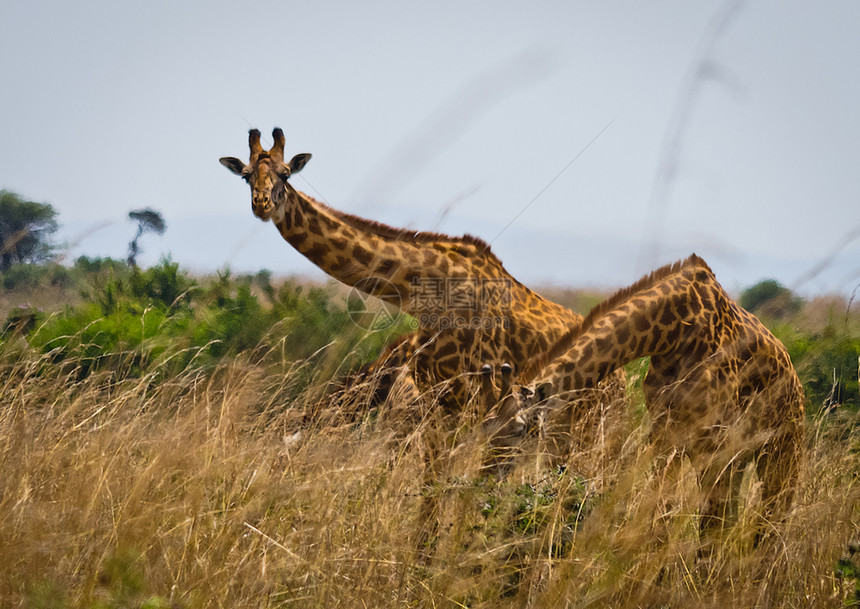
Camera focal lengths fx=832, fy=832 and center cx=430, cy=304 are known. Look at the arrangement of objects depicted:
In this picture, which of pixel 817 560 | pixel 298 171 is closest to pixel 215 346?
pixel 298 171

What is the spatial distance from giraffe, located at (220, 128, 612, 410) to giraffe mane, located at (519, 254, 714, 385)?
2.88 ft

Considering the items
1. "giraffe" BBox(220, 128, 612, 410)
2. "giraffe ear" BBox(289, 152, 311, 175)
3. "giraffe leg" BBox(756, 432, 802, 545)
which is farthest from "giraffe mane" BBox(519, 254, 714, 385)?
"giraffe ear" BBox(289, 152, 311, 175)

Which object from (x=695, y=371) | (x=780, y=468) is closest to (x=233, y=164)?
(x=695, y=371)

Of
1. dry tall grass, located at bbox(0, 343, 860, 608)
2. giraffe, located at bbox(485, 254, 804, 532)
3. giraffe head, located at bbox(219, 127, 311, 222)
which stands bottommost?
dry tall grass, located at bbox(0, 343, 860, 608)

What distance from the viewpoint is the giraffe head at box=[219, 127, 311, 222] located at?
5340mm

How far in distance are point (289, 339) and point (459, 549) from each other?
4.28 meters

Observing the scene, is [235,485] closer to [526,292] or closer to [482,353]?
[482,353]

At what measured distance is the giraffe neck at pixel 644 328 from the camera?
431 cm

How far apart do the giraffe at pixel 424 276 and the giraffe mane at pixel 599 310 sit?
0.88m

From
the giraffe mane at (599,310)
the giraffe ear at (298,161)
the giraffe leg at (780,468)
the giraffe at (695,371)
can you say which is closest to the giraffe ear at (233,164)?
the giraffe ear at (298,161)

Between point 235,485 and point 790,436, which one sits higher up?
point 790,436

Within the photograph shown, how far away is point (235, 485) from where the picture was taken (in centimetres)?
382

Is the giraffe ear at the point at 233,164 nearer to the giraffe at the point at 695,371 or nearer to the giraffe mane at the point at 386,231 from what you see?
the giraffe mane at the point at 386,231

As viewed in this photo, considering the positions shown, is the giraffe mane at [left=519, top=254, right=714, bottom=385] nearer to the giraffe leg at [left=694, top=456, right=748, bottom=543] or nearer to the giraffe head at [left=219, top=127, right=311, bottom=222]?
the giraffe leg at [left=694, top=456, right=748, bottom=543]
